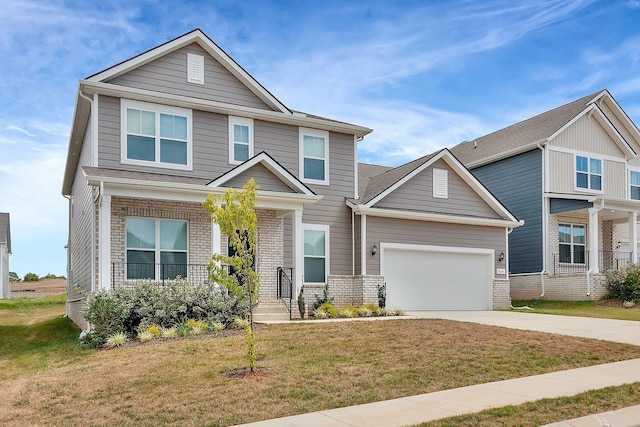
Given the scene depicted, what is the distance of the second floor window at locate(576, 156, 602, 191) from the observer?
2536 cm

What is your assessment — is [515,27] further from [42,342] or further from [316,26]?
[42,342]

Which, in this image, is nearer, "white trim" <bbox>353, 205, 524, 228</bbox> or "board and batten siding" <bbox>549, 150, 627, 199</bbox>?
"white trim" <bbox>353, 205, 524, 228</bbox>

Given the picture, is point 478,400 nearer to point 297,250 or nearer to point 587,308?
point 297,250

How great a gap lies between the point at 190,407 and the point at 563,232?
840 inches

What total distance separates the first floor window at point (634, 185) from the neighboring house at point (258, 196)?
30.1 ft

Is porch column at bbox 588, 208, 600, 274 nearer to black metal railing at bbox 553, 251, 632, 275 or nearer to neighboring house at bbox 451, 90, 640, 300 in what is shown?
neighboring house at bbox 451, 90, 640, 300

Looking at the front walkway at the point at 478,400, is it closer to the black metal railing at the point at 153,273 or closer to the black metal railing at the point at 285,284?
the black metal railing at the point at 153,273

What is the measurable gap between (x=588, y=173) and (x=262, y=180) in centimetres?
1627

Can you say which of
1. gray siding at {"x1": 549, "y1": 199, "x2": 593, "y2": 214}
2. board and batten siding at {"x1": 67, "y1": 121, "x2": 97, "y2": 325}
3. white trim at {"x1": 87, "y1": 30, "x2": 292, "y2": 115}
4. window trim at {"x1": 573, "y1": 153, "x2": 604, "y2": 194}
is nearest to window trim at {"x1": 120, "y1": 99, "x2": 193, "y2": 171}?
white trim at {"x1": 87, "y1": 30, "x2": 292, "y2": 115}

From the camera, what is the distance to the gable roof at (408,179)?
19.2 meters

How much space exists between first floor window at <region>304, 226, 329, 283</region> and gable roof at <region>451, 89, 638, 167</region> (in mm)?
11028

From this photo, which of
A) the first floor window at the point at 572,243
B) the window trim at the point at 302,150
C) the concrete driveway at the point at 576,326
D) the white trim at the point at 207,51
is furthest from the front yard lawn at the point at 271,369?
the first floor window at the point at 572,243

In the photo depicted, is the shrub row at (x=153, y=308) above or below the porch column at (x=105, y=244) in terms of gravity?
below

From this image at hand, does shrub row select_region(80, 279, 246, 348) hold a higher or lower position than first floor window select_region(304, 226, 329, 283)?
lower
